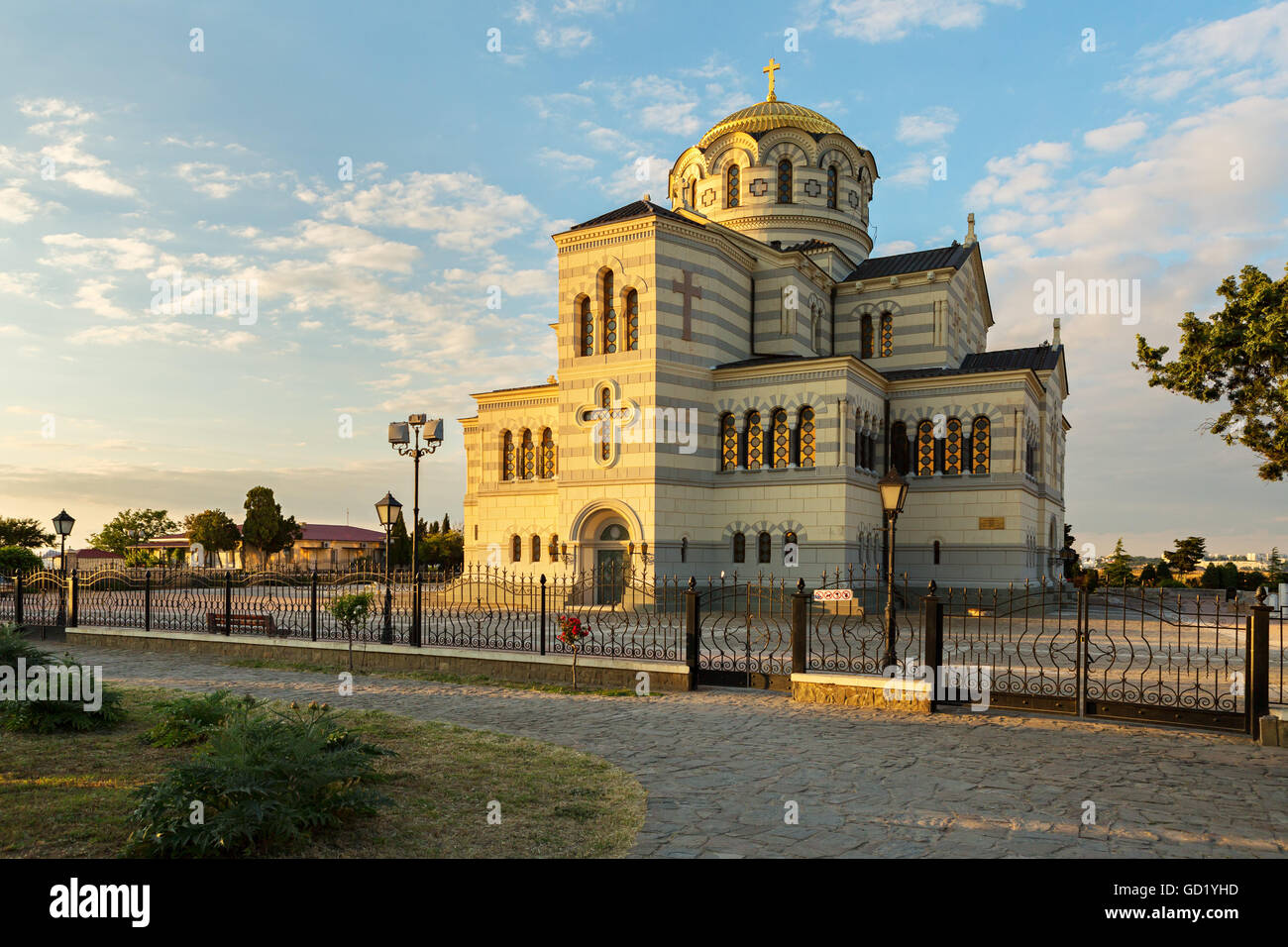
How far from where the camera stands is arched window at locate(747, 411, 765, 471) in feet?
84.4

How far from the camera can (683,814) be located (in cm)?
626

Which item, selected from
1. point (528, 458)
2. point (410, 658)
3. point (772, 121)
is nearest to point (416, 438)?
point (410, 658)

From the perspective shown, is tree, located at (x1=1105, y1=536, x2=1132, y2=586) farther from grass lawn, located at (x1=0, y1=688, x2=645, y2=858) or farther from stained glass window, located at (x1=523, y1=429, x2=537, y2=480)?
grass lawn, located at (x1=0, y1=688, x2=645, y2=858)

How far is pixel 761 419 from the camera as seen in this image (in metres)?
25.8

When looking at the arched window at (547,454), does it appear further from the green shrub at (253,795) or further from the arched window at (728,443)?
the green shrub at (253,795)

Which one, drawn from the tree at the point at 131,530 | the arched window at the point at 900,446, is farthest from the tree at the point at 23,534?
the arched window at the point at 900,446

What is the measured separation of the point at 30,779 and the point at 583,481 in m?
19.1

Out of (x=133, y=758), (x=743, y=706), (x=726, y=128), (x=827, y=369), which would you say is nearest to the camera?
(x=133, y=758)

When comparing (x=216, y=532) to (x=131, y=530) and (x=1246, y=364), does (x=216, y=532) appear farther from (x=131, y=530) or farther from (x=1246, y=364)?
(x=1246, y=364)

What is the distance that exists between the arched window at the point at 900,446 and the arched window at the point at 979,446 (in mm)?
2108

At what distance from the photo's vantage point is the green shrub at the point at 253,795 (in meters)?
5.14

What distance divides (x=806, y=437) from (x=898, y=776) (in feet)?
60.7
